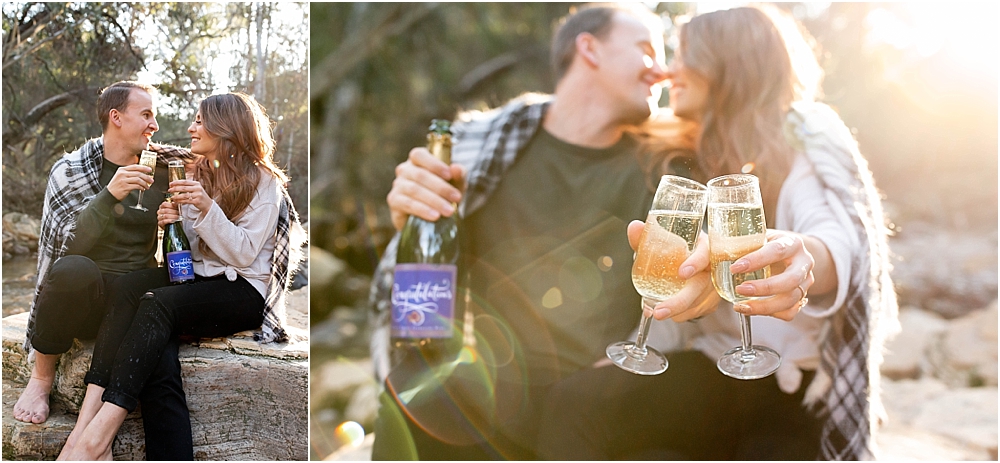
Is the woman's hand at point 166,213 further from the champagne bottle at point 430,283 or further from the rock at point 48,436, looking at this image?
the champagne bottle at point 430,283

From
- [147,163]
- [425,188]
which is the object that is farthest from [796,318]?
[147,163]

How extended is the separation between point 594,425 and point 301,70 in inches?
55.9

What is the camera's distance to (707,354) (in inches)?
72.5

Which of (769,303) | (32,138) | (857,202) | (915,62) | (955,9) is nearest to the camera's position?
(769,303)

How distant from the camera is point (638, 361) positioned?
4.48 feet

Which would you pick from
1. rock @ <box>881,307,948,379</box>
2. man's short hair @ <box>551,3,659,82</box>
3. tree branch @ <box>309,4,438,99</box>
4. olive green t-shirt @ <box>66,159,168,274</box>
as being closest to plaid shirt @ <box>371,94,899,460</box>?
man's short hair @ <box>551,3,659,82</box>

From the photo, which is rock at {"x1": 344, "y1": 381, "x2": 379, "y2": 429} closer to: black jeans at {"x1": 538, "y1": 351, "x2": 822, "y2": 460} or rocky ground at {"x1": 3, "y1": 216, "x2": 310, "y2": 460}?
rocky ground at {"x1": 3, "y1": 216, "x2": 310, "y2": 460}

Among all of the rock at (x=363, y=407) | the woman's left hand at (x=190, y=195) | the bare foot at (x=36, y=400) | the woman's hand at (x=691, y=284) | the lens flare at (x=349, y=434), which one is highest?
the woman's left hand at (x=190, y=195)

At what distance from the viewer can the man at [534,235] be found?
6.15ft

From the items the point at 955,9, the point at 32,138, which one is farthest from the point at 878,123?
the point at 32,138

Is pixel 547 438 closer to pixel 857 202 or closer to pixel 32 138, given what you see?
pixel 857 202

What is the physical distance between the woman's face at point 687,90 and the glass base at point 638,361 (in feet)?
2.56

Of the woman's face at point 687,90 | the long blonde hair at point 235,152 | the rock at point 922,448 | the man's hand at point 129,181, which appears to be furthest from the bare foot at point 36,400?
the rock at point 922,448

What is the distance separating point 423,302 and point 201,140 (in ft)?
2.59
